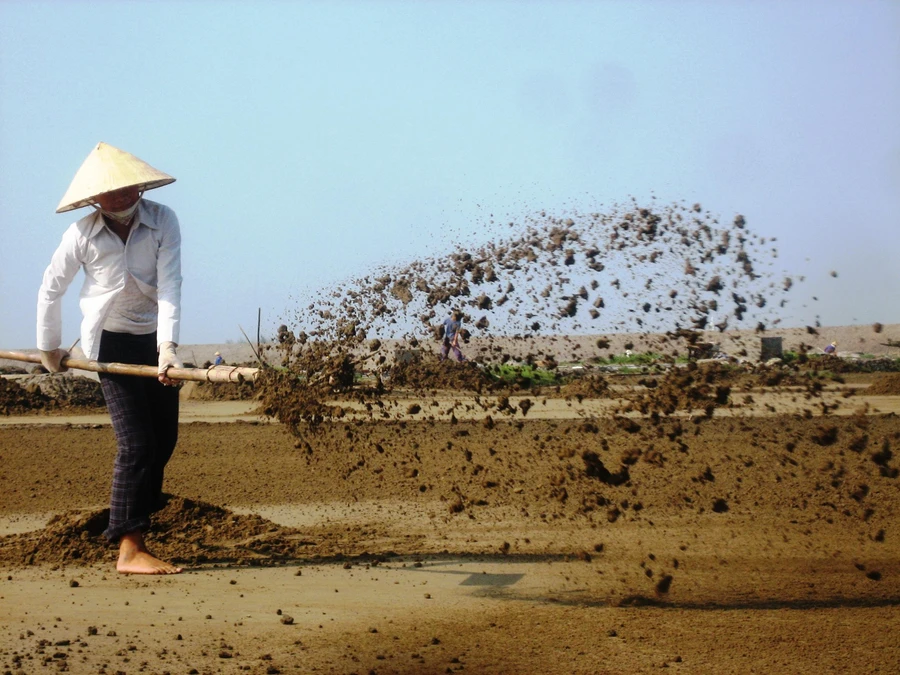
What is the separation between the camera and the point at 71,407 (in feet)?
60.8

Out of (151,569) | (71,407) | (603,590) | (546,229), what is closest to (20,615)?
(151,569)

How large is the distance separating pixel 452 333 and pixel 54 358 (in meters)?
3.82

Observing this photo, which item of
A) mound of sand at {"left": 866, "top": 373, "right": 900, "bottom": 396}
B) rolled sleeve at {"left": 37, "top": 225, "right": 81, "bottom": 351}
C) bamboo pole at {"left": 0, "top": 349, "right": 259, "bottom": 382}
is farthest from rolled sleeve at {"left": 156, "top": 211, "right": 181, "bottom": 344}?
mound of sand at {"left": 866, "top": 373, "right": 900, "bottom": 396}

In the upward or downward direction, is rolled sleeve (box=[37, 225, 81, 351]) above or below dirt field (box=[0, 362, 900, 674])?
above

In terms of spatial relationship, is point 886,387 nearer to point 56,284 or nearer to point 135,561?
point 135,561

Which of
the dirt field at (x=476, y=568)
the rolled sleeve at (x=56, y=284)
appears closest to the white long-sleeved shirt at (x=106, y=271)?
the rolled sleeve at (x=56, y=284)

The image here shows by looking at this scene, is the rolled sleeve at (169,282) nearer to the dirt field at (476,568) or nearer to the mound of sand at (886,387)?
the dirt field at (476,568)

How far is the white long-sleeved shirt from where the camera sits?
229 inches

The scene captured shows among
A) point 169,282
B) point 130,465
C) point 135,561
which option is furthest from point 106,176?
point 135,561

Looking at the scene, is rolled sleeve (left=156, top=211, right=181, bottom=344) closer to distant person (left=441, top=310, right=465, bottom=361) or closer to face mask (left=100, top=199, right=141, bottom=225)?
face mask (left=100, top=199, right=141, bottom=225)

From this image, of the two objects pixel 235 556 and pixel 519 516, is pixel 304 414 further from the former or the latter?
pixel 519 516

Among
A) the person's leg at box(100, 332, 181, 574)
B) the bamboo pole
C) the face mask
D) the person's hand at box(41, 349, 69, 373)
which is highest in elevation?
the face mask

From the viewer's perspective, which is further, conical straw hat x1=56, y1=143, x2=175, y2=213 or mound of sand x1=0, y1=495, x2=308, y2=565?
mound of sand x1=0, y1=495, x2=308, y2=565

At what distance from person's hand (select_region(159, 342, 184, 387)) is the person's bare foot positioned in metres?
0.96
